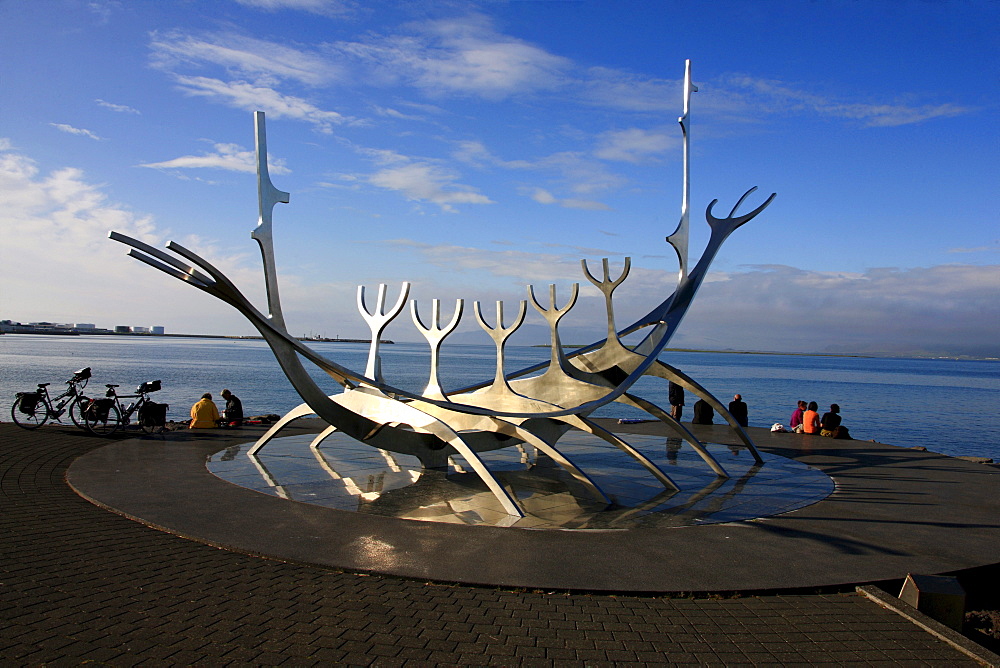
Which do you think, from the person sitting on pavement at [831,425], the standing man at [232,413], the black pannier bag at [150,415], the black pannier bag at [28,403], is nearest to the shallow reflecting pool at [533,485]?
the standing man at [232,413]

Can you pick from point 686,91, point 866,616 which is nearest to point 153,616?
point 866,616

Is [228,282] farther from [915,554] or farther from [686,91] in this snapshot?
[686,91]

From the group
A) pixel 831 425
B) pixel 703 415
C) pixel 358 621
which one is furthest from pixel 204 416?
pixel 831 425

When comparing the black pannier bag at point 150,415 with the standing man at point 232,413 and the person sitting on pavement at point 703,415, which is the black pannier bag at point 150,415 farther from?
the person sitting on pavement at point 703,415

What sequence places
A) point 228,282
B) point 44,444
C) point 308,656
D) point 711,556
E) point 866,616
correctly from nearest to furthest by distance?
point 308,656 → point 866,616 → point 711,556 → point 228,282 → point 44,444

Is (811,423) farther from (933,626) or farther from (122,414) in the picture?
(122,414)

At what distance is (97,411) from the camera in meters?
14.7

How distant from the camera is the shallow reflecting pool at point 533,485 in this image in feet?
28.0

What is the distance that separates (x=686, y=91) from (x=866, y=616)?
36.0 ft

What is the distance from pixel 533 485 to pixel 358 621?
225 inches

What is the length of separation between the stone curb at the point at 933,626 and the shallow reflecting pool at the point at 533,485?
2481mm

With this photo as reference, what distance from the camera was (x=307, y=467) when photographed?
11.2 m

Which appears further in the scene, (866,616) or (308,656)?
(866,616)

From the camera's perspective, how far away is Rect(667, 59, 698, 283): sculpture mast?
42.6 feet
